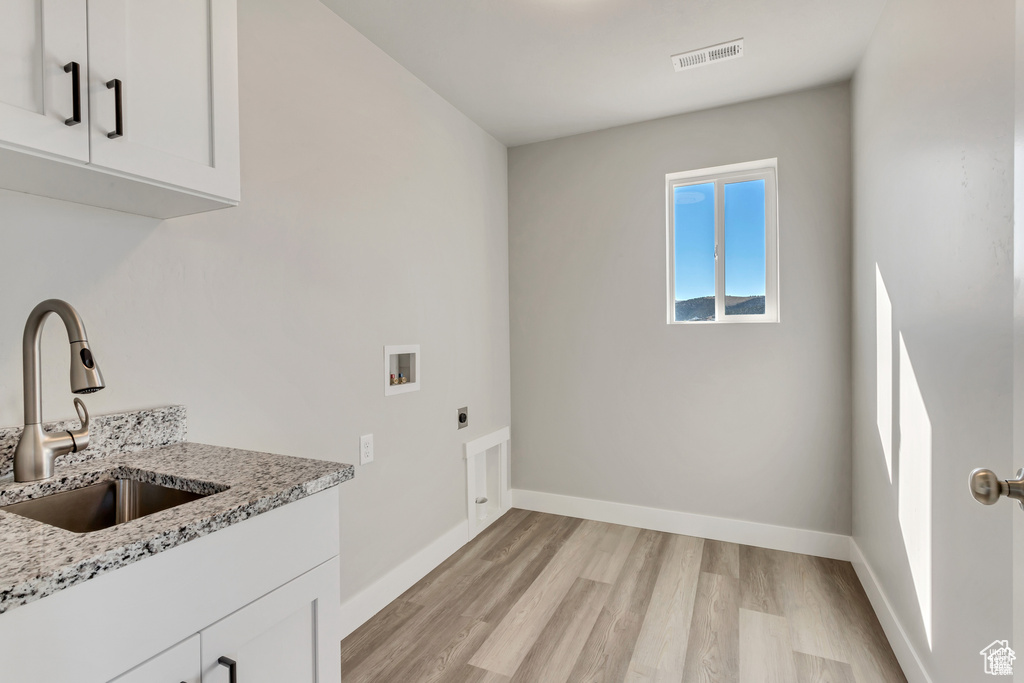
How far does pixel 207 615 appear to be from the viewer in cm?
93

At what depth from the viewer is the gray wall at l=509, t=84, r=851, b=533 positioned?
2771mm

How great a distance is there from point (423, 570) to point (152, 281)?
184 centimetres

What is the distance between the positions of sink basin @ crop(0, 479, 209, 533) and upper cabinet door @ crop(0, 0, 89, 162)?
2.41 ft

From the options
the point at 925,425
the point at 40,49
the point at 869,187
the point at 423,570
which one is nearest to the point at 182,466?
the point at 40,49

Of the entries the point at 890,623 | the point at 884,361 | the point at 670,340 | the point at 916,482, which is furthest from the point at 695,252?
the point at 890,623

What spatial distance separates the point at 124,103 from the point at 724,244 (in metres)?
2.88

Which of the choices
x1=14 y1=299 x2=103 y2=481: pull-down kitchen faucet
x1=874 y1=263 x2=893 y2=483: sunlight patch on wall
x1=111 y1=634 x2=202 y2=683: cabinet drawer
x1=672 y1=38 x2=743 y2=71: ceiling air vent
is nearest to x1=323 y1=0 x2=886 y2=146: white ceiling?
x1=672 y1=38 x2=743 y2=71: ceiling air vent

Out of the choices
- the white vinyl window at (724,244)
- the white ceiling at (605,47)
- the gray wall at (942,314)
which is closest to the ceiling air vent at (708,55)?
the white ceiling at (605,47)

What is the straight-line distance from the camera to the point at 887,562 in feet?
6.75

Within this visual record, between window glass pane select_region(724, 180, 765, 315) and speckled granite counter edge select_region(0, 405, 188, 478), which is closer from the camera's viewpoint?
speckled granite counter edge select_region(0, 405, 188, 478)

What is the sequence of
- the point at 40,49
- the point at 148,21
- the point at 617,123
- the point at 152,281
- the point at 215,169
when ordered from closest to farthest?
1. the point at 40,49
2. the point at 148,21
3. the point at 215,169
4. the point at 152,281
5. the point at 617,123

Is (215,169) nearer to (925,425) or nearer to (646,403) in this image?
(925,425)

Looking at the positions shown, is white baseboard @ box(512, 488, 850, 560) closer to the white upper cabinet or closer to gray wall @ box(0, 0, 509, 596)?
gray wall @ box(0, 0, 509, 596)

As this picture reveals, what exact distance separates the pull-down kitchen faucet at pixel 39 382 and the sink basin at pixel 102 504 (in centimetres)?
6
